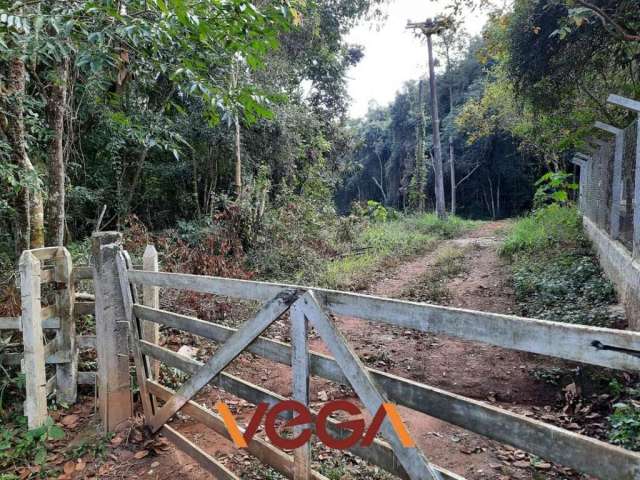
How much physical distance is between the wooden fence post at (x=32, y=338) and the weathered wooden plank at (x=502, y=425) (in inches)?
98.4

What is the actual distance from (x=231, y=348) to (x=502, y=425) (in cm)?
140

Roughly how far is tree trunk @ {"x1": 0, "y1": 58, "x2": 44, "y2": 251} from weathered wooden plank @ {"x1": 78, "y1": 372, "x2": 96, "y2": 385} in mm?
1659

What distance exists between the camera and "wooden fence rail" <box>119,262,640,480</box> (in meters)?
1.16

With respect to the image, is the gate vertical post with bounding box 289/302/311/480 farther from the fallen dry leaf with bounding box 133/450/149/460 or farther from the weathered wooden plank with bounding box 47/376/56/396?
the weathered wooden plank with bounding box 47/376/56/396

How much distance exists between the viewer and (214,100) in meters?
3.11

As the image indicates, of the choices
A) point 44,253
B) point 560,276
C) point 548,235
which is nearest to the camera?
point 44,253

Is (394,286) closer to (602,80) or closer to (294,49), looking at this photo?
(602,80)

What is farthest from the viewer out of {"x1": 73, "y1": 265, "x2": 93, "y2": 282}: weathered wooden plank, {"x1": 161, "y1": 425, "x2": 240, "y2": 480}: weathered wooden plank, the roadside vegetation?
{"x1": 73, "y1": 265, "x2": 93, "y2": 282}: weathered wooden plank

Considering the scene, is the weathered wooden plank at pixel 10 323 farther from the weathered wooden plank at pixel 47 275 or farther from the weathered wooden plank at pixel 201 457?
the weathered wooden plank at pixel 201 457

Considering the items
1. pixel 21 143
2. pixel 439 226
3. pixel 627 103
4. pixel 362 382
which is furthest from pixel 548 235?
pixel 21 143

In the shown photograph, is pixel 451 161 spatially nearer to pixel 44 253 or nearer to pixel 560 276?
pixel 560 276

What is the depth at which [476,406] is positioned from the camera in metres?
1.44

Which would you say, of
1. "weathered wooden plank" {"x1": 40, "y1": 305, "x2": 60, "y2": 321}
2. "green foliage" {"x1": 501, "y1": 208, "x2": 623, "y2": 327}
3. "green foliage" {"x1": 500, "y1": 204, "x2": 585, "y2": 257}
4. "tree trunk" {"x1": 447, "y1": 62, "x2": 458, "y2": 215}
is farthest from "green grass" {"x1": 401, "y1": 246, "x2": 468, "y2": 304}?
"tree trunk" {"x1": 447, "y1": 62, "x2": 458, "y2": 215}

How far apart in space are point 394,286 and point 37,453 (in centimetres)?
574
